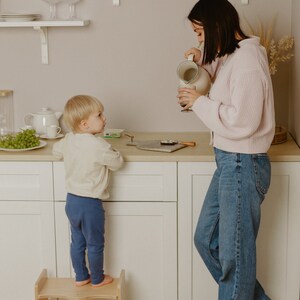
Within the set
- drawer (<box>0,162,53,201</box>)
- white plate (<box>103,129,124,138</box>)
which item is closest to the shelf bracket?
white plate (<box>103,129,124,138</box>)

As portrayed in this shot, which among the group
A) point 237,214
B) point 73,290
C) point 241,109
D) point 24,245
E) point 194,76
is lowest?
point 73,290

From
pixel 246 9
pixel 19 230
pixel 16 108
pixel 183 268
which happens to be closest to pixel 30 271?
pixel 19 230

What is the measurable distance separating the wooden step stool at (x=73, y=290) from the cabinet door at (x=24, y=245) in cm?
9

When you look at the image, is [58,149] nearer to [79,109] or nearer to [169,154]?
[79,109]

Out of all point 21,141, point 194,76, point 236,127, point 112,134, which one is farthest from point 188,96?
point 21,141

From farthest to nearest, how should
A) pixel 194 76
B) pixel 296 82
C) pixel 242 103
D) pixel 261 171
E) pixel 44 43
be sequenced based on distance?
pixel 44 43
pixel 296 82
pixel 194 76
pixel 261 171
pixel 242 103

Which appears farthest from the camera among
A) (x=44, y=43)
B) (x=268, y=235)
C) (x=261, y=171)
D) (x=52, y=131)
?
(x=44, y=43)

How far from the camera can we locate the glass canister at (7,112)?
3195mm

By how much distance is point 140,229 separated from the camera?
271cm

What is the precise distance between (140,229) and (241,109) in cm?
77

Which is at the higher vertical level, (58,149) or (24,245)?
(58,149)

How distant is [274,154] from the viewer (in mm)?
2596

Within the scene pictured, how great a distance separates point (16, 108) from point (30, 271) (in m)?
0.85

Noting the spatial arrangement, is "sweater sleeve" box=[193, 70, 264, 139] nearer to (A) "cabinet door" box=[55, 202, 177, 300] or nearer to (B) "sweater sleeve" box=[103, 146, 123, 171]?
(B) "sweater sleeve" box=[103, 146, 123, 171]
